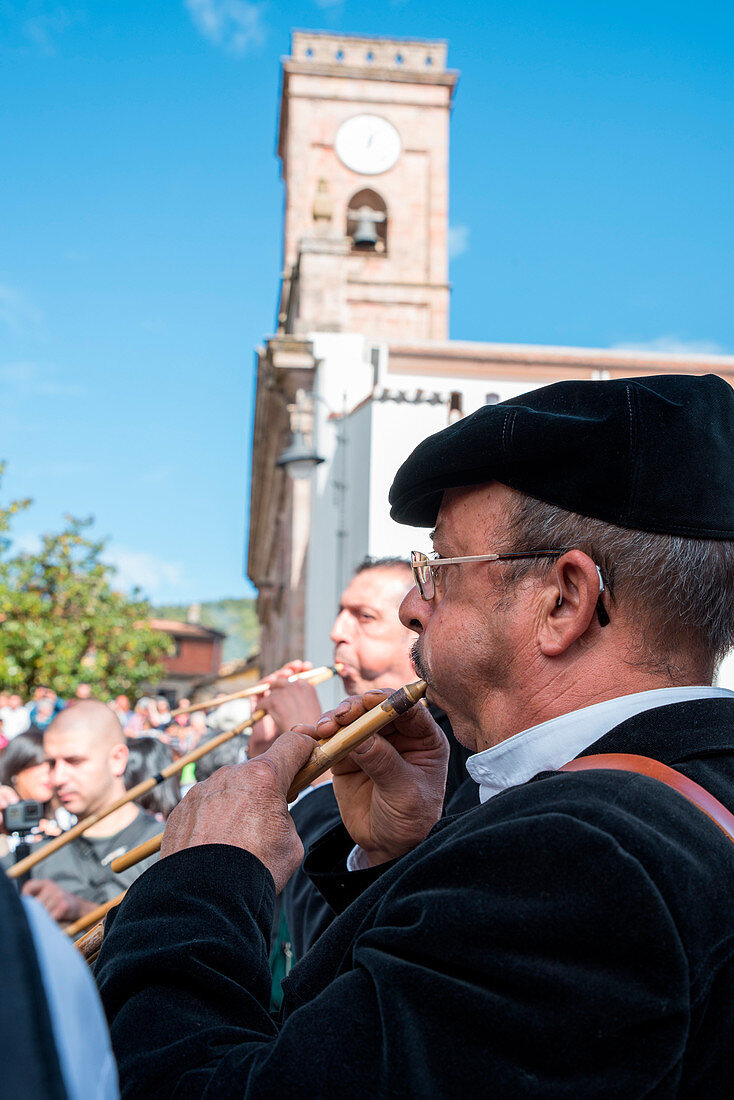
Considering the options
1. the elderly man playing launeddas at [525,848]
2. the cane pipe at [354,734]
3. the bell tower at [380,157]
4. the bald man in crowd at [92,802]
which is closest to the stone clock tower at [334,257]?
the bell tower at [380,157]

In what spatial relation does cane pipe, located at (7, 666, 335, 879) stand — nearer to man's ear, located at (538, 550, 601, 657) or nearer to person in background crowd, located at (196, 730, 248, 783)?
man's ear, located at (538, 550, 601, 657)

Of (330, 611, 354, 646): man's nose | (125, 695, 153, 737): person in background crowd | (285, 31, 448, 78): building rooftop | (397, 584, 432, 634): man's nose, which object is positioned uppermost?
(285, 31, 448, 78): building rooftop

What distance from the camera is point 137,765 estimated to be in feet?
19.3

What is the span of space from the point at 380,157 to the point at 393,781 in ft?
95.6

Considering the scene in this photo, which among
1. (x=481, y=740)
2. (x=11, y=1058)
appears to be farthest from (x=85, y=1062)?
(x=481, y=740)

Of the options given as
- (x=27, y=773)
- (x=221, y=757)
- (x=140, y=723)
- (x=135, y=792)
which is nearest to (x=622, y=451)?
(x=135, y=792)

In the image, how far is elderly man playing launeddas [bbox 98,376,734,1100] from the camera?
1008 millimetres

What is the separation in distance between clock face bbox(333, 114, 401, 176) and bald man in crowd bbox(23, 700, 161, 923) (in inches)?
1029

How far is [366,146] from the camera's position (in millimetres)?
28672

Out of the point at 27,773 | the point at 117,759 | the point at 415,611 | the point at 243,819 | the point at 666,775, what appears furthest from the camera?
the point at 27,773

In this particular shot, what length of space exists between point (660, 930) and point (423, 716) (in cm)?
106

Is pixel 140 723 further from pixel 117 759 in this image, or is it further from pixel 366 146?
pixel 366 146

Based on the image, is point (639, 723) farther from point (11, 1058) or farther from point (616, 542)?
point (11, 1058)

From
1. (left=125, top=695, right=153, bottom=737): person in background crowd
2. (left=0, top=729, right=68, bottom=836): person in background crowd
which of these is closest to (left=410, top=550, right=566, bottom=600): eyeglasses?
(left=0, top=729, right=68, bottom=836): person in background crowd
